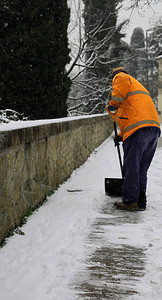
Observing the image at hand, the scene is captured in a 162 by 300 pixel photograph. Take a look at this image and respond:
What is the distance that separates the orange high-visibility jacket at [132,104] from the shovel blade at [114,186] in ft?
2.75

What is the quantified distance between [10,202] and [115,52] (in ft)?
49.8

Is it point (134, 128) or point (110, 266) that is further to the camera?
point (134, 128)

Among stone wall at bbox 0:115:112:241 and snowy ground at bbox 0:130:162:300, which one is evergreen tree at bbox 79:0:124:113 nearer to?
stone wall at bbox 0:115:112:241

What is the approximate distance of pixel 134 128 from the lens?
3.75 metres

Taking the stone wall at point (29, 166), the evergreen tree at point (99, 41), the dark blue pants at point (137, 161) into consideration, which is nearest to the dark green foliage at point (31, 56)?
the stone wall at point (29, 166)

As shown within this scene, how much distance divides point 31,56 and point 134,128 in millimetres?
5550

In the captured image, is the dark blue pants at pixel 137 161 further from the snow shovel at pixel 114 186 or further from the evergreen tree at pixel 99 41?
the evergreen tree at pixel 99 41

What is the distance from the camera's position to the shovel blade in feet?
14.7

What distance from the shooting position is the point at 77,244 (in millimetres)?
2879

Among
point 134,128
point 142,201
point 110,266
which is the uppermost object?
point 134,128

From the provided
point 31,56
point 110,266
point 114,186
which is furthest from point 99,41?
point 110,266

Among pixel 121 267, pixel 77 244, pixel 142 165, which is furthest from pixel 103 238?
pixel 142 165

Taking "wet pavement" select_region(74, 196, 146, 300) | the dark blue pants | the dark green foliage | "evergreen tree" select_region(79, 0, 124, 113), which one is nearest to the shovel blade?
the dark blue pants

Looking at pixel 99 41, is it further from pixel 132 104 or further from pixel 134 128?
pixel 134 128
